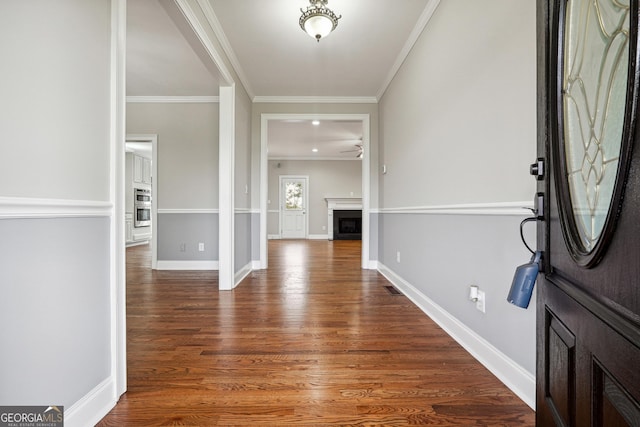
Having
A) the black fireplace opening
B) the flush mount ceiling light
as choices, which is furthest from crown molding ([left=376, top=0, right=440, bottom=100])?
the black fireplace opening

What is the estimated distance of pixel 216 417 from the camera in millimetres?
1239

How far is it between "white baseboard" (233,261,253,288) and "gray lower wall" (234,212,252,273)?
0.04 metres

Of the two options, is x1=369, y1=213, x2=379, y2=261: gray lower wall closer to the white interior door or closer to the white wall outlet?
the white wall outlet

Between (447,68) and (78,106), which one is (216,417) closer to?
(78,106)

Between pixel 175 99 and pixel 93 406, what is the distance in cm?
405

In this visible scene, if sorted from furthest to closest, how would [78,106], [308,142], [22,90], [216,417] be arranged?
1. [308,142]
2. [216,417]
3. [78,106]
4. [22,90]

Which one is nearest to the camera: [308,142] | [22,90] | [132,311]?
[22,90]

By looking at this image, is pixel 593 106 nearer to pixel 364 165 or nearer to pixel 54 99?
pixel 54 99

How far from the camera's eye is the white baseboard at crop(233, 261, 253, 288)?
341 cm

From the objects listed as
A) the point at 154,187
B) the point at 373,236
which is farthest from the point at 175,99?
the point at 373,236

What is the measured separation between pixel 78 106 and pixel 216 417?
131 cm

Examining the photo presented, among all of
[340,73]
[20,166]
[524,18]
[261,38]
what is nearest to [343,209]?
[340,73]

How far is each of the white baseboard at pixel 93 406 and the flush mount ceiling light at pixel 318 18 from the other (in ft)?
8.22

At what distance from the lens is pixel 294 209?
937cm
